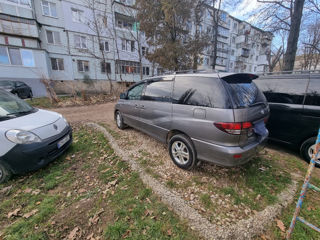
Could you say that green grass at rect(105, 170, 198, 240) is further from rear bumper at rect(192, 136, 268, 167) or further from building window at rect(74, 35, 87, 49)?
building window at rect(74, 35, 87, 49)

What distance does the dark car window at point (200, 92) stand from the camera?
220 cm

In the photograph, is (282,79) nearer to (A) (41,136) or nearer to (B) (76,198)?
(B) (76,198)

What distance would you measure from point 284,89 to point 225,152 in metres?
2.77

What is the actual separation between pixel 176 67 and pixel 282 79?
31.8 feet

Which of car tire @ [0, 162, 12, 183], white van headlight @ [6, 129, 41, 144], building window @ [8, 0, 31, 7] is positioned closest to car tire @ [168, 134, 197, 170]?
white van headlight @ [6, 129, 41, 144]

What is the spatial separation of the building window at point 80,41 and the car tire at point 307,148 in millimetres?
21778

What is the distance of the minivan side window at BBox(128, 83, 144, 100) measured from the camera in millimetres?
3966

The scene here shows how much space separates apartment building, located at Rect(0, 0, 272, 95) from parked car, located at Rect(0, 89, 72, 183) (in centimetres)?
1058

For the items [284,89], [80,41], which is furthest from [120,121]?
[80,41]

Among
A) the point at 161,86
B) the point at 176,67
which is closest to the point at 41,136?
the point at 161,86

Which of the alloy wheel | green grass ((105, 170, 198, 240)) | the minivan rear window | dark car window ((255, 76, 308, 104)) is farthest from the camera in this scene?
dark car window ((255, 76, 308, 104))

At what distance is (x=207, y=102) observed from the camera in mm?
2330

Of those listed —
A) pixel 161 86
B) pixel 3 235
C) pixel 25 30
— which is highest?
pixel 25 30

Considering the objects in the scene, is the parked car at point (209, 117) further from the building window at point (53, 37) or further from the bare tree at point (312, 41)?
the building window at point (53, 37)
